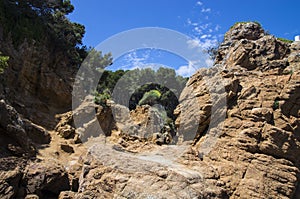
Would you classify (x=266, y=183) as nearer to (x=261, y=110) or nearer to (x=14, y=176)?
(x=261, y=110)

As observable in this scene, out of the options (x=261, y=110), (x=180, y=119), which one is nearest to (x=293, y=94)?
(x=261, y=110)

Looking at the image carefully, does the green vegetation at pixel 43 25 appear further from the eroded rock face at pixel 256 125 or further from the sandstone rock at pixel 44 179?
the eroded rock face at pixel 256 125

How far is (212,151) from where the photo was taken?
30.4 ft

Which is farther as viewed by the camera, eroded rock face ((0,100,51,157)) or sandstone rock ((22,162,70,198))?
eroded rock face ((0,100,51,157))

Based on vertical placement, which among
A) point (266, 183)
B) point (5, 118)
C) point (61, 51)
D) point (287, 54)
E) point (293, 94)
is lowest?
point (266, 183)

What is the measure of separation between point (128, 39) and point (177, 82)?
1626cm

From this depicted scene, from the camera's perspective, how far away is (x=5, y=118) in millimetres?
9422

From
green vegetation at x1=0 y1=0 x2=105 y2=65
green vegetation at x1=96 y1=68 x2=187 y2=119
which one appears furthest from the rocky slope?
green vegetation at x1=96 y1=68 x2=187 y2=119

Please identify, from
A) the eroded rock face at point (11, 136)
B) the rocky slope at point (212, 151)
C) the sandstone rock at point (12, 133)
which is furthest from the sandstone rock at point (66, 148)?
the sandstone rock at point (12, 133)

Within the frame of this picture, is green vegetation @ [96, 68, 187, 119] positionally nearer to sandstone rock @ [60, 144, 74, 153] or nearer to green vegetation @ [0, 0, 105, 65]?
green vegetation @ [0, 0, 105, 65]

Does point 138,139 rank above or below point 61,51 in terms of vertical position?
below

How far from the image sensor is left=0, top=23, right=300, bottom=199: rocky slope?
7.43 m

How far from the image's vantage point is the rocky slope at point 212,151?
7.43 metres

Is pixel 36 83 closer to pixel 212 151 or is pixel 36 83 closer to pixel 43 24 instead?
pixel 43 24
